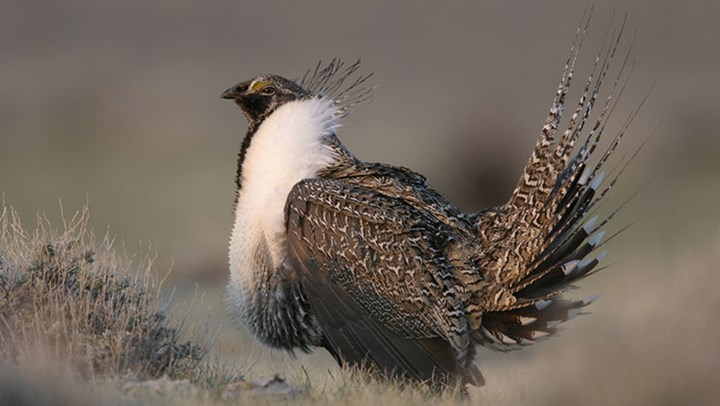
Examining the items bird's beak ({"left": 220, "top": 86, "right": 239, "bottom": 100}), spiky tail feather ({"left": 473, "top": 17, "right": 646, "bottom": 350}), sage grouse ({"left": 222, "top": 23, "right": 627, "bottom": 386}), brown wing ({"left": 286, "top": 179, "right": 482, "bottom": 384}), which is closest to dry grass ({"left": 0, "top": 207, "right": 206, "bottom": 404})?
sage grouse ({"left": 222, "top": 23, "right": 627, "bottom": 386})

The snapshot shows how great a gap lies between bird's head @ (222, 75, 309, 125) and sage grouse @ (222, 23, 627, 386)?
0.26 metres

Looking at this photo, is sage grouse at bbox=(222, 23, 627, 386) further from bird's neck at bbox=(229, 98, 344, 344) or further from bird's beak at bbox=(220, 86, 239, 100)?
bird's beak at bbox=(220, 86, 239, 100)

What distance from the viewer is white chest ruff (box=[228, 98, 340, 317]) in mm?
6457

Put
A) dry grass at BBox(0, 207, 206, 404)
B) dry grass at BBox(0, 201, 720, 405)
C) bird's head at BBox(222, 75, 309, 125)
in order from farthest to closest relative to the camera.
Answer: bird's head at BBox(222, 75, 309, 125) < dry grass at BBox(0, 207, 206, 404) < dry grass at BBox(0, 201, 720, 405)

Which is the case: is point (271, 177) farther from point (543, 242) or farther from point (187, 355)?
point (543, 242)

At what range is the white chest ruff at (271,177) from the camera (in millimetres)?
6457

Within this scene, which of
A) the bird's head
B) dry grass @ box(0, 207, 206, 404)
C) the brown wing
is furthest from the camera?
the bird's head

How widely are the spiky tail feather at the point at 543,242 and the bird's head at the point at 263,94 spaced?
1.16 m

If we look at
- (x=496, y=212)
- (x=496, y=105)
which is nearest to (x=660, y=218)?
(x=496, y=105)

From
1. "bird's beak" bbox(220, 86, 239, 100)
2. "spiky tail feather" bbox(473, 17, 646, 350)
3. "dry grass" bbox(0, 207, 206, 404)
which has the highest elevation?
"bird's beak" bbox(220, 86, 239, 100)

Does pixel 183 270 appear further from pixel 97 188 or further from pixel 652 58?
pixel 652 58

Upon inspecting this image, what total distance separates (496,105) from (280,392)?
23288 millimetres

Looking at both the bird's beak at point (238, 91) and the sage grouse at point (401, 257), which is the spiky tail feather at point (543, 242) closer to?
the sage grouse at point (401, 257)

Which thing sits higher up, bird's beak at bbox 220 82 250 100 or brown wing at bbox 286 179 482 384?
bird's beak at bbox 220 82 250 100
